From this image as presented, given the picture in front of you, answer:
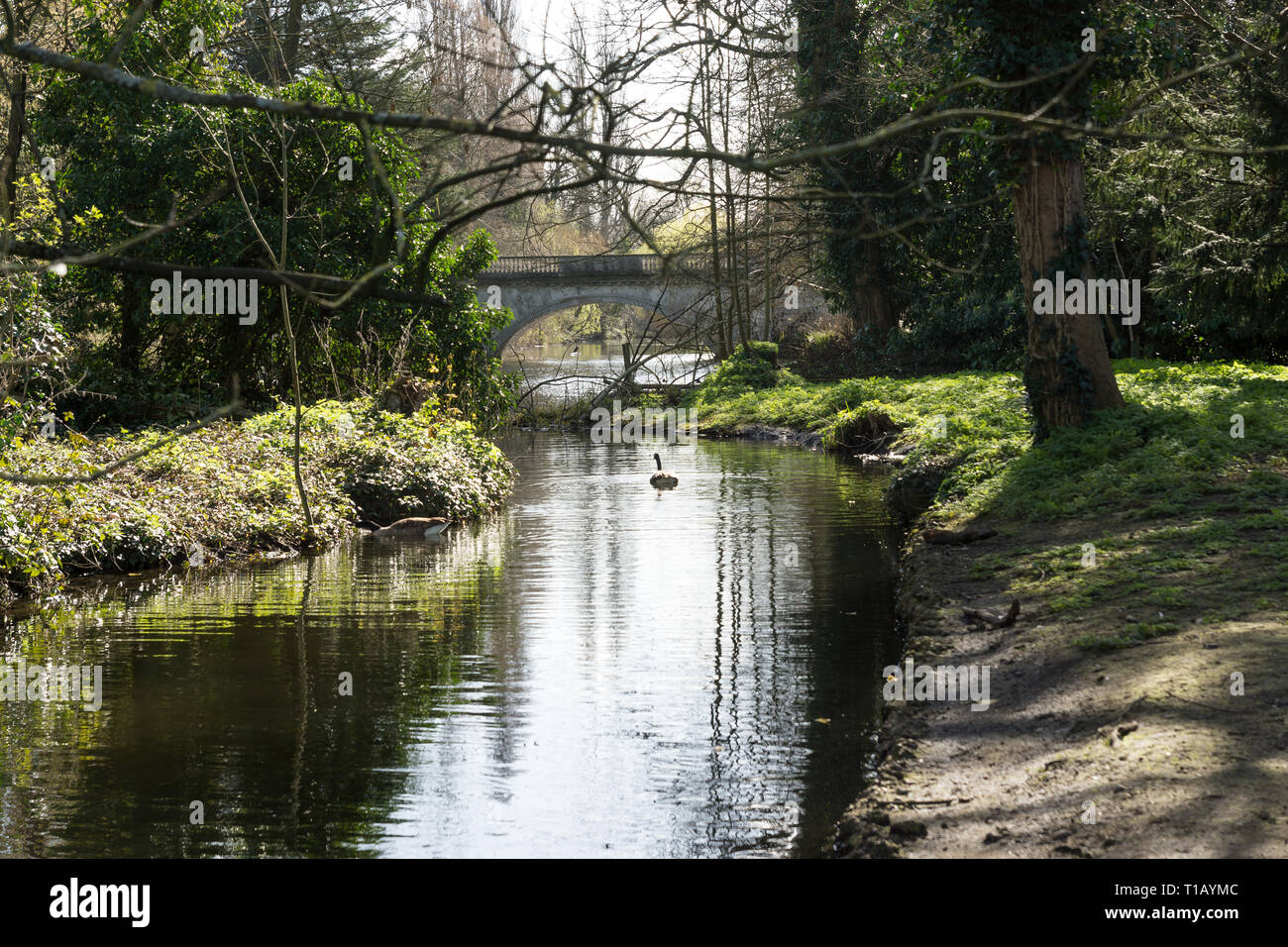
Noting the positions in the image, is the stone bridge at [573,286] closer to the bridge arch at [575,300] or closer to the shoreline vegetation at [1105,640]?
the bridge arch at [575,300]

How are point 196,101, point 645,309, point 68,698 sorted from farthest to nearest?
point 645,309 < point 68,698 < point 196,101

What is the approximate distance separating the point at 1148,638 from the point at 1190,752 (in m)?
2.02

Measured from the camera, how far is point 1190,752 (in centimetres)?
529

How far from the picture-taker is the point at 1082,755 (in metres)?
5.65

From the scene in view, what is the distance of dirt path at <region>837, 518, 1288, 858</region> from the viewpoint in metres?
4.79

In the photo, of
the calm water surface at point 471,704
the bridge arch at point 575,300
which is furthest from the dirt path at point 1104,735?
the bridge arch at point 575,300

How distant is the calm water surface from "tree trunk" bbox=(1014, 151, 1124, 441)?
2552 mm

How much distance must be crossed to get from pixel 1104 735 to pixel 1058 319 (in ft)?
28.9

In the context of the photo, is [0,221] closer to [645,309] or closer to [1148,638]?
[1148,638]

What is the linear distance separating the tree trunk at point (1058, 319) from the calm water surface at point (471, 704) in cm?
255

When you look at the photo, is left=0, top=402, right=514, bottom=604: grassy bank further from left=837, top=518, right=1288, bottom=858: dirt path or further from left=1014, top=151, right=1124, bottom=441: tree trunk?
left=1014, top=151, right=1124, bottom=441: tree trunk

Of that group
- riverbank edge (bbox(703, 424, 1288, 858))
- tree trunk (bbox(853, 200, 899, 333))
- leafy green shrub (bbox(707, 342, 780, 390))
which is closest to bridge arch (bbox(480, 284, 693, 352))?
leafy green shrub (bbox(707, 342, 780, 390))

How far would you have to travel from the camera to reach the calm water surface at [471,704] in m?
6.15

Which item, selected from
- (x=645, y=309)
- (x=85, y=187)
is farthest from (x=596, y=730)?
(x=645, y=309)
